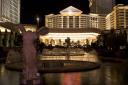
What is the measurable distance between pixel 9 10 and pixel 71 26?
35.7 meters

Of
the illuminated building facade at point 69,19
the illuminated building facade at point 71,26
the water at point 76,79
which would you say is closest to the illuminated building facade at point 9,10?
the illuminated building facade at point 71,26

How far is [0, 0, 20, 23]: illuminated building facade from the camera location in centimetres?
9524

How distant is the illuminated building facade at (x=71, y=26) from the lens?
300 feet

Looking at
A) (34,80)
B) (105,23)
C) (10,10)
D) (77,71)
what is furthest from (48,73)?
(105,23)

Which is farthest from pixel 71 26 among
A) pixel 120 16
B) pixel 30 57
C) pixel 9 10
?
pixel 30 57

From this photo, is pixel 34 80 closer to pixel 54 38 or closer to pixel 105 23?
pixel 54 38

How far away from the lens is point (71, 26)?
13650 cm

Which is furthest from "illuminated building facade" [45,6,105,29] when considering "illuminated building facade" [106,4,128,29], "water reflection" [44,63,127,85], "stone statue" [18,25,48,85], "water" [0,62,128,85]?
"stone statue" [18,25,48,85]

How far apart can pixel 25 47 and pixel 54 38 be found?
90.5 metres

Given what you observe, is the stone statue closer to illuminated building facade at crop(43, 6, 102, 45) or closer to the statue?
the statue

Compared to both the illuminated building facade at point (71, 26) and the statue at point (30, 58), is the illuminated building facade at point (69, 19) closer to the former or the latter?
the illuminated building facade at point (71, 26)

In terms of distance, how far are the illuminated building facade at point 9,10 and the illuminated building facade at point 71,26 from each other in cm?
1466

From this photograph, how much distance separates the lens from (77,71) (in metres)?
15.8

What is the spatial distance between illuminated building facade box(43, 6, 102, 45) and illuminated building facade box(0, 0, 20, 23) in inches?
577
